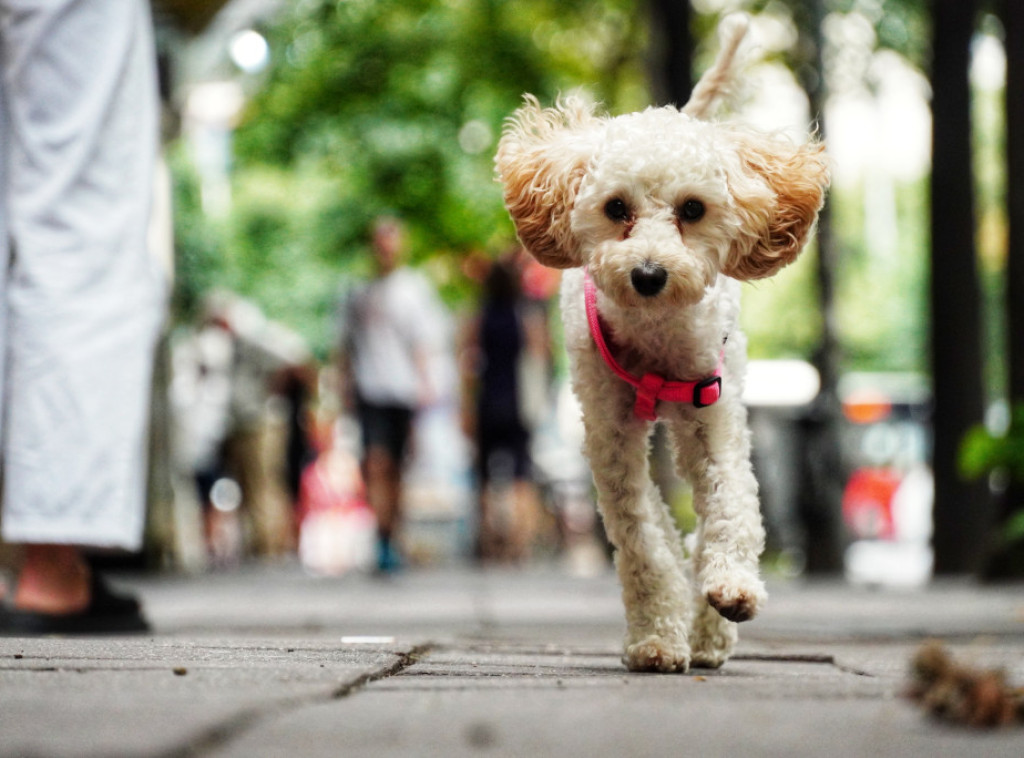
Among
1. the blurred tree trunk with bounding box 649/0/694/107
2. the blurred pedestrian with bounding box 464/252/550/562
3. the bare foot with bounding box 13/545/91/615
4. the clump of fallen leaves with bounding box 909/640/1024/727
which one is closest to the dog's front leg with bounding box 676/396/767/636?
the clump of fallen leaves with bounding box 909/640/1024/727

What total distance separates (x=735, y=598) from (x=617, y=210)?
968 mm

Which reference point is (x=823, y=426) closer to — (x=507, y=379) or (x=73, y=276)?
(x=507, y=379)

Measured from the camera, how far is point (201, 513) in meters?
15.4

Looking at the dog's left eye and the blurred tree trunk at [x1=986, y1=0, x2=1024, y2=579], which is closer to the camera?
the dog's left eye

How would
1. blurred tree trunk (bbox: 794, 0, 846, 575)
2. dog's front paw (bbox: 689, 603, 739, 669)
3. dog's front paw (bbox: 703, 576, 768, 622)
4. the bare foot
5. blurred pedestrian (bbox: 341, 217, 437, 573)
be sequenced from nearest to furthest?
dog's front paw (bbox: 703, 576, 768, 622), dog's front paw (bbox: 689, 603, 739, 669), the bare foot, blurred pedestrian (bbox: 341, 217, 437, 573), blurred tree trunk (bbox: 794, 0, 846, 575)

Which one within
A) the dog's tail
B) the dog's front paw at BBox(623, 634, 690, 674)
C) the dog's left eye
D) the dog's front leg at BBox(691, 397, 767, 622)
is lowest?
the dog's front paw at BBox(623, 634, 690, 674)

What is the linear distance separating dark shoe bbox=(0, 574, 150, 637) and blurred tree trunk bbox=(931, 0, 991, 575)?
7.91 meters

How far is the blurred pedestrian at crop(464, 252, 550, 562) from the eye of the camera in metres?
12.0

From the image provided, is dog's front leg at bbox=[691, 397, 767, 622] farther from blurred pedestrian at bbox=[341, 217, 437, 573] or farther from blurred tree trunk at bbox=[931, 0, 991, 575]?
blurred tree trunk at bbox=[931, 0, 991, 575]

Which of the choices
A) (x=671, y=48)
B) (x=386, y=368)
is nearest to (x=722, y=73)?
(x=386, y=368)

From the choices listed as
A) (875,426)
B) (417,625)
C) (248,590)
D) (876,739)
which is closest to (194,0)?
(248,590)

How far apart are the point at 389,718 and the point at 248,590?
23.4 feet

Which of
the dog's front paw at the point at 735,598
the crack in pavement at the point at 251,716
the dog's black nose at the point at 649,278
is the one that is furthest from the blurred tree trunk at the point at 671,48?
the crack in pavement at the point at 251,716

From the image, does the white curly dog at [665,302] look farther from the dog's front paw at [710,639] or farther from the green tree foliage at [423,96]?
the green tree foliage at [423,96]
